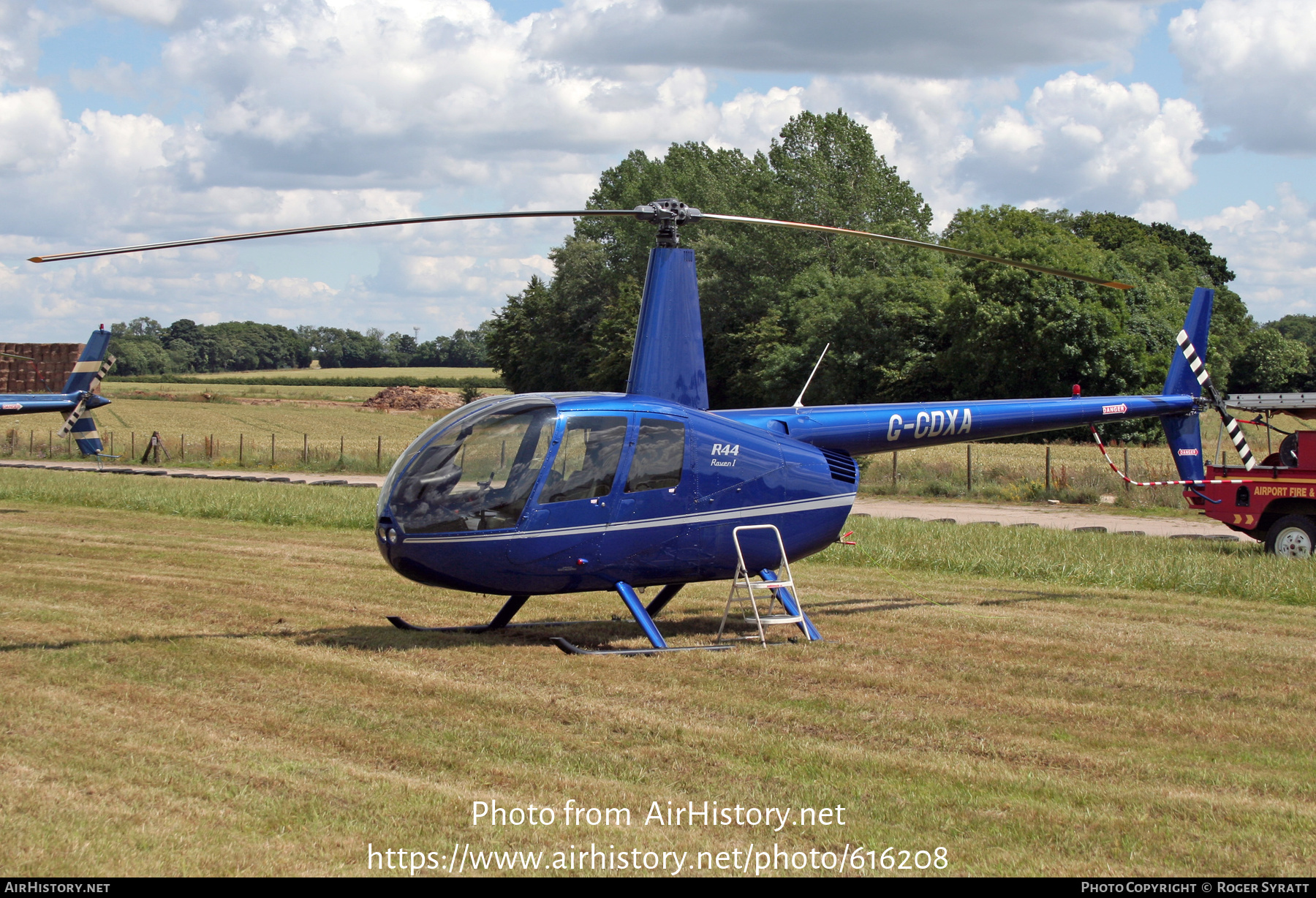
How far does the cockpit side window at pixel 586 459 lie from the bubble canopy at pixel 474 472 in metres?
0.14

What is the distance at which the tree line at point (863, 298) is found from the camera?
44.6m

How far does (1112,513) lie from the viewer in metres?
24.7

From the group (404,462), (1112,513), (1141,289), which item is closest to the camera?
(404,462)

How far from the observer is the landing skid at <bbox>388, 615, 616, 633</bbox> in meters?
9.89

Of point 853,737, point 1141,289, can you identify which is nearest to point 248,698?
point 853,737

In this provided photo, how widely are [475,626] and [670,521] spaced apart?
226 cm

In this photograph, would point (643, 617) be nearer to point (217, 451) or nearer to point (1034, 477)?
point (1034, 477)

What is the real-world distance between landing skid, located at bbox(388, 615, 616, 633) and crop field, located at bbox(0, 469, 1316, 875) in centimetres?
15

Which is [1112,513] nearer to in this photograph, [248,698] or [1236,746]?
[1236,746]

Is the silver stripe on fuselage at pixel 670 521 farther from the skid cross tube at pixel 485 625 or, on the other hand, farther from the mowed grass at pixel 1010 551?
the mowed grass at pixel 1010 551

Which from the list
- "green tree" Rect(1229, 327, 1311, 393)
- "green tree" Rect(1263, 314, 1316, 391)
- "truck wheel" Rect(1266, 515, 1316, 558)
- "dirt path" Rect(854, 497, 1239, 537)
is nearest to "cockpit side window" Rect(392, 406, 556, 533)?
"truck wheel" Rect(1266, 515, 1316, 558)

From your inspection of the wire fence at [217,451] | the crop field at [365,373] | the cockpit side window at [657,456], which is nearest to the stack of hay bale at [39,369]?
the wire fence at [217,451]

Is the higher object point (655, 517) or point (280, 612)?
point (655, 517)

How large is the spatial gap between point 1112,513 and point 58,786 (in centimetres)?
2320
